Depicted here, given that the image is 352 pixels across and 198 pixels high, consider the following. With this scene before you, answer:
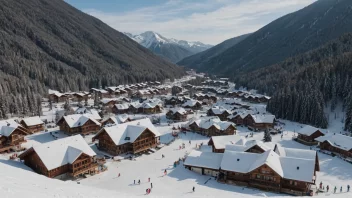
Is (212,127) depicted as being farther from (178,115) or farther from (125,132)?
(125,132)

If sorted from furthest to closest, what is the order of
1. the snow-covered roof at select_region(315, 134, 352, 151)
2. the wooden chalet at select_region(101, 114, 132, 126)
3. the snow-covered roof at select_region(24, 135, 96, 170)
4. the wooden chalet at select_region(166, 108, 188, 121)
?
the wooden chalet at select_region(166, 108, 188, 121) < the wooden chalet at select_region(101, 114, 132, 126) < the snow-covered roof at select_region(315, 134, 352, 151) < the snow-covered roof at select_region(24, 135, 96, 170)

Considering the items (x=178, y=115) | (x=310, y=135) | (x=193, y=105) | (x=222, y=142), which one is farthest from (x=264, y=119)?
(x=193, y=105)

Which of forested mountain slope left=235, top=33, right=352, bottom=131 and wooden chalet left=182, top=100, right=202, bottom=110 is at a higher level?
forested mountain slope left=235, top=33, right=352, bottom=131

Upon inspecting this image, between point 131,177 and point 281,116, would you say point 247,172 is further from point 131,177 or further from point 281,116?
point 281,116

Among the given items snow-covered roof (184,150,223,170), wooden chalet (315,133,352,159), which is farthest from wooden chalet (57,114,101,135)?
wooden chalet (315,133,352,159)

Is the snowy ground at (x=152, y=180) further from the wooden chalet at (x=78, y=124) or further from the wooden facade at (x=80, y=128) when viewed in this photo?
the wooden chalet at (x=78, y=124)

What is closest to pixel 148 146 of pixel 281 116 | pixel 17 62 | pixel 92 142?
pixel 92 142

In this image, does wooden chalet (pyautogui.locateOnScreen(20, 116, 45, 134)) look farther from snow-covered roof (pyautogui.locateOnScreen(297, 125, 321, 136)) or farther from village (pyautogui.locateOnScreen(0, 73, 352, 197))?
snow-covered roof (pyautogui.locateOnScreen(297, 125, 321, 136))
